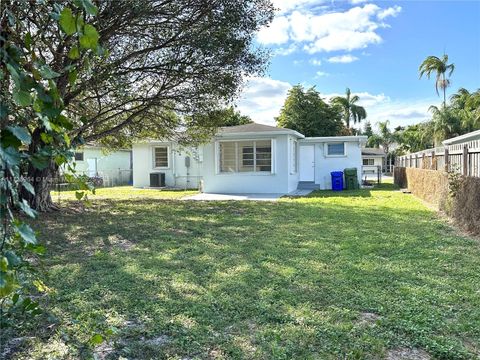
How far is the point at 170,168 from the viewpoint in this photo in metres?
21.5

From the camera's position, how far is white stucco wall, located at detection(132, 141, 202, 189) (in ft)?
69.1

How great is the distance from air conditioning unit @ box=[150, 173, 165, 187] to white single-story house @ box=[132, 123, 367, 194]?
5.50 feet

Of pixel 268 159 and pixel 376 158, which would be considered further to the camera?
pixel 376 158

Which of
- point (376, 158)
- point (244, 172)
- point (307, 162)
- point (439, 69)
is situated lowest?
point (244, 172)

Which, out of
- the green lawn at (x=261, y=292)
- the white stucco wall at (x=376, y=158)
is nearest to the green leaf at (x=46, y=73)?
the green lawn at (x=261, y=292)

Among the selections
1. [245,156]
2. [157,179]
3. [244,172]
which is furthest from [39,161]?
[157,179]

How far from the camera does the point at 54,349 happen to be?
296 centimetres

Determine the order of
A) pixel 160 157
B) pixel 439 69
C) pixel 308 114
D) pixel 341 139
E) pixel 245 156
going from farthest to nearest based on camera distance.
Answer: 1. pixel 439 69
2. pixel 308 114
3. pixel 160 157
4. pixel 341 139
5. pixel 245 156

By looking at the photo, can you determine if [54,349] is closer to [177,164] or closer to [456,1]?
[456,1]

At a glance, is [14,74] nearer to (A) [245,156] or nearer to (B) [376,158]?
(A) [245,156]

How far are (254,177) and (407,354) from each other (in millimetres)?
14226

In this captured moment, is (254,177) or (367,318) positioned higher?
(254,177)

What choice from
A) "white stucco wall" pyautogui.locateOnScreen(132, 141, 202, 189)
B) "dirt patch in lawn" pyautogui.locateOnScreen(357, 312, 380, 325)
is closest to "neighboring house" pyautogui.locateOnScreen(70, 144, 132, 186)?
"white stucco wall" pyautogui.locateOnScreen(132, 141, 202, 189)

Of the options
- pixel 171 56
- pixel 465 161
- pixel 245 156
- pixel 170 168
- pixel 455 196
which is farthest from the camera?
pixel 170 168
